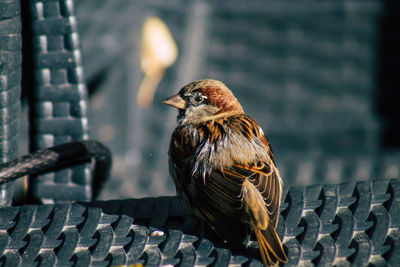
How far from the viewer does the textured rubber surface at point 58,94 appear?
1841 mm

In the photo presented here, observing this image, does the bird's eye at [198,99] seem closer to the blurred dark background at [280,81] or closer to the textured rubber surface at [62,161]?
the textured rubber surface at [62,161]

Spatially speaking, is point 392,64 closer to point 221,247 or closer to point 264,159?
point 264,159

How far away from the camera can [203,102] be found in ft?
7.48

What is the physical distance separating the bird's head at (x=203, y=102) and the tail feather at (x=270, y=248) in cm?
88

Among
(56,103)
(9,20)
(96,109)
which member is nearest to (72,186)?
(56,103)

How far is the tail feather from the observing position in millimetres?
1354

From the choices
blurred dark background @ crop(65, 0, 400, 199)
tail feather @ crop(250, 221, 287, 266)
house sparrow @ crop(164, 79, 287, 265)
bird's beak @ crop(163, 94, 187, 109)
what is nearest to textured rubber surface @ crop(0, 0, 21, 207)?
house sparrow @ crop(164, 79, 287, 265)

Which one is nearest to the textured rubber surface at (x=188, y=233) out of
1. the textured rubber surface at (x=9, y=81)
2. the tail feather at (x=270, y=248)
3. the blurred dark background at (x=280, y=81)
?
the tail feather at (x=270, y=248)

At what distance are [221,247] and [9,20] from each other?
0.89 meters

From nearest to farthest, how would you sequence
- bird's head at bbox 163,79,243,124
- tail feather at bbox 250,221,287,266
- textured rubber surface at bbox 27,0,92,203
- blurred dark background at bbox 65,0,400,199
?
1. tail feather at bbox 250,221,287,266
2. textured rubber surface at bbox 27,0,92,203
3. bird's head at bbox 163,79,243,124
4. blurred dark background at bbox 65,0,400,199

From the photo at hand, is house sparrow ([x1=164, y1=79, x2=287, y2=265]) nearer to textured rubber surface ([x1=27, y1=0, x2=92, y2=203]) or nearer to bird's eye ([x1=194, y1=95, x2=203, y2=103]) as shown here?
bird's eye ([x1=194, y1=95, x2=203, y2=103])

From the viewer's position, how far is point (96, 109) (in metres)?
3.17

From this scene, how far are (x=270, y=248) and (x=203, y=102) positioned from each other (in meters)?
1.00

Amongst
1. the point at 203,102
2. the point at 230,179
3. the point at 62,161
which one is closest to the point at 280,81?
the point at 203,102
